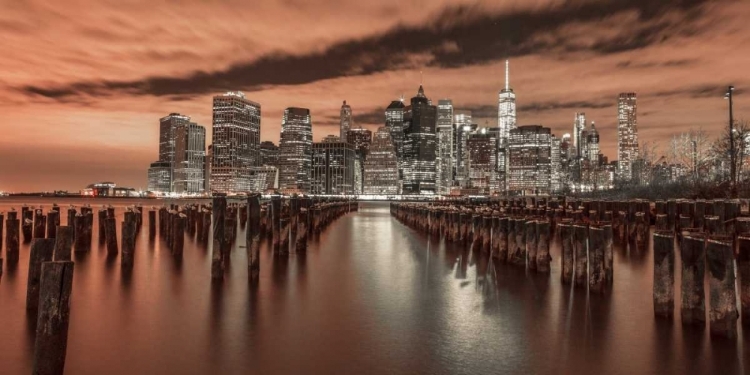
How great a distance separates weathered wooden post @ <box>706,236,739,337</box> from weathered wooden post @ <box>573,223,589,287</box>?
3.05 metres

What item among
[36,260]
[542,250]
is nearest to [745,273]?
[542,250]

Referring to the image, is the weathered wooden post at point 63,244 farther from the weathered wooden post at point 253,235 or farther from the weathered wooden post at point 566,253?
the weathered wooden post at point 566,253

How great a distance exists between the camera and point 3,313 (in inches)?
383

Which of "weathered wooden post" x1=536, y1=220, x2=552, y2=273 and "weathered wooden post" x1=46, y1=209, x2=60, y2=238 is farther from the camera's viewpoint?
"weathered wooden post" x1=46, y1=209, x2=60, y2=238

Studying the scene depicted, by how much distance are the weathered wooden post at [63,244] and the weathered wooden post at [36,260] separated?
39 cm

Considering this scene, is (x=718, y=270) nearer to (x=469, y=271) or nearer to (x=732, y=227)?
(x=469, y=271)

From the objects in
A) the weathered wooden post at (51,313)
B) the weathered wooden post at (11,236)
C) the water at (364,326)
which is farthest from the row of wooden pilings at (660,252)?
the weathered wooden post at (11,236)

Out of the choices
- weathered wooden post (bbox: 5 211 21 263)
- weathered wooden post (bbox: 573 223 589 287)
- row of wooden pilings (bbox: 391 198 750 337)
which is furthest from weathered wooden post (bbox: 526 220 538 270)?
weathered wooden post (bbox: 5 211 21 263)

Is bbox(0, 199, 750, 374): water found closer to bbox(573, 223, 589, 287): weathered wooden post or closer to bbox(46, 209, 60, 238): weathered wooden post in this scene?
bbox(573, 223, 589, 287): weathered wooden post

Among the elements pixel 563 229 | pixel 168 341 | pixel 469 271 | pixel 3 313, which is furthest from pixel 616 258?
pixel 3 313

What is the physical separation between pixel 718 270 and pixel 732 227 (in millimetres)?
10592

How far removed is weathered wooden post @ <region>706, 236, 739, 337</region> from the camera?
747cm

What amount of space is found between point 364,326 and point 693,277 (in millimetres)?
5195

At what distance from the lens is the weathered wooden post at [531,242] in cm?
→ 1380
